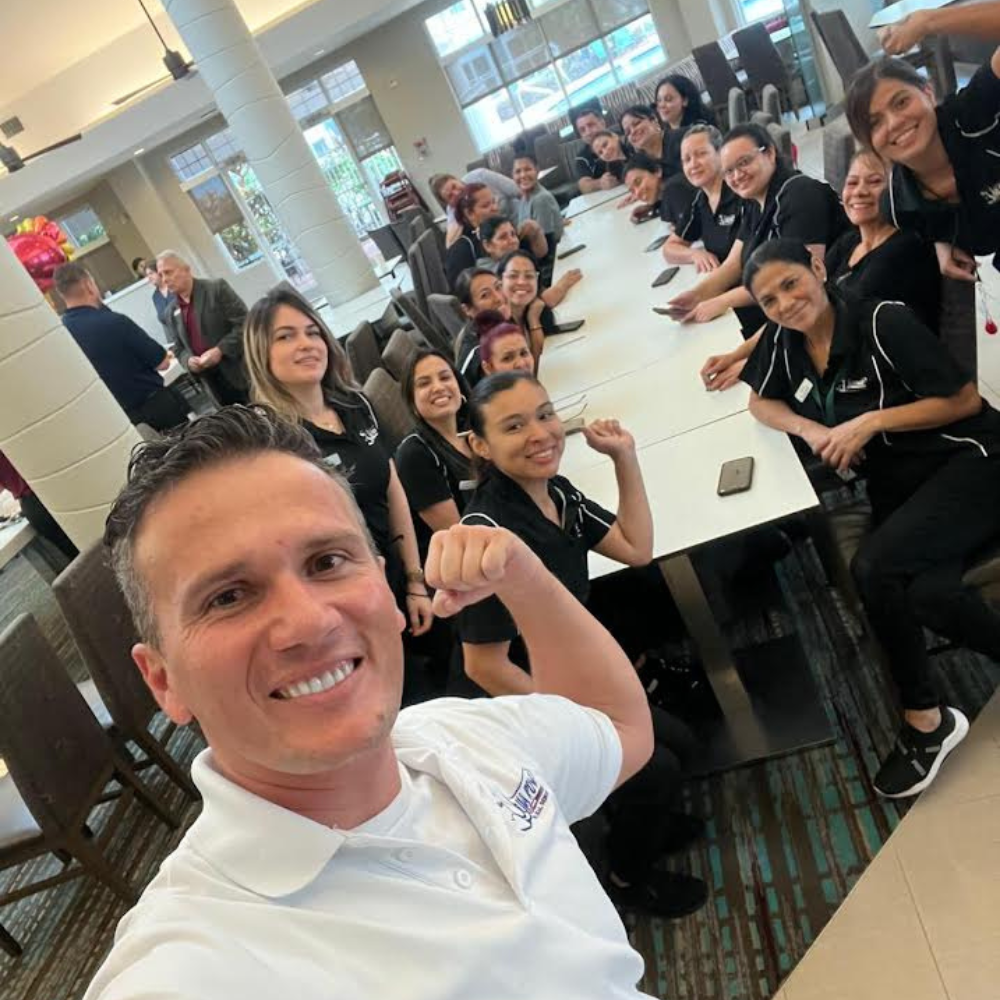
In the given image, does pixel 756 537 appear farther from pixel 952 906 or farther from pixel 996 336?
pixel 996 336

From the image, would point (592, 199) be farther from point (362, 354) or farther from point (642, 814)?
point (642, 814)

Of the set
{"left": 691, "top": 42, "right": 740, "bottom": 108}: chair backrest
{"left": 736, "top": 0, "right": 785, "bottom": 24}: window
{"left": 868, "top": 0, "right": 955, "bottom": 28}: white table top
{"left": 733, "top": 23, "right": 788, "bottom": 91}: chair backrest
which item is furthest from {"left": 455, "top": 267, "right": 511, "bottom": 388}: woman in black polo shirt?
{"left": 736, "top": 0, "right": 785, "bottom": 24}: window

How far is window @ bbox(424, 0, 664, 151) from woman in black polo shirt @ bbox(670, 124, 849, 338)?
10.6 meters

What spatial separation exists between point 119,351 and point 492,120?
1011 cm

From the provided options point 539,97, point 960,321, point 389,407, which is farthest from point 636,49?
point 960,321

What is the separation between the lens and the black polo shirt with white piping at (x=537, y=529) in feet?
5.52

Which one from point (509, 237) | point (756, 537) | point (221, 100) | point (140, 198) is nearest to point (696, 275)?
point (509, 237)

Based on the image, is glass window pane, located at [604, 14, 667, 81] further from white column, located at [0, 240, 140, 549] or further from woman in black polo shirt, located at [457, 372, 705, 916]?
woman in black polo shirt, located at [457, 372, 705, 916]

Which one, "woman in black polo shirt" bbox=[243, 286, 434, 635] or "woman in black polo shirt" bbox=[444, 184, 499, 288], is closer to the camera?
"woman in black polo shirt" bbox=[243, 286, 434, 635]

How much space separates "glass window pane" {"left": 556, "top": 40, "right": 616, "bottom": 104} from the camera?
12531 mm

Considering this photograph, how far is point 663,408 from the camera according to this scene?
2607 millimetres

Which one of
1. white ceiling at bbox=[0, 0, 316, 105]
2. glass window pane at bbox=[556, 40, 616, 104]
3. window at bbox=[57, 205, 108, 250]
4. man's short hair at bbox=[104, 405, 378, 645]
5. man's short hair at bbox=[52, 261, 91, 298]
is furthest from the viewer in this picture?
window at bbox=[57, 205, 108, 250]

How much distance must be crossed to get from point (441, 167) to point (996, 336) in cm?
1118

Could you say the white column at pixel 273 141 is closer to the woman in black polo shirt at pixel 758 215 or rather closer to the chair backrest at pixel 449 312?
the chair backrest at pixel 449 312
